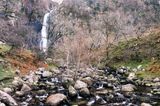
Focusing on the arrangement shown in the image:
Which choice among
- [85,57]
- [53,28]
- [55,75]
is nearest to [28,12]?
[53,28]

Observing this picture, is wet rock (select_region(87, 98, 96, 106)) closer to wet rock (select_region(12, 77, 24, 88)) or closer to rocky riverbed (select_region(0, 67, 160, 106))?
rocky riverbed (select_region(0, 67, 160, 106))

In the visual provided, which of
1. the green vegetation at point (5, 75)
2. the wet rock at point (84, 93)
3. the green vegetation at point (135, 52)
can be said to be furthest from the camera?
the green vegetation at point (135, 52)

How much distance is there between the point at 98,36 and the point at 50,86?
84540 mm

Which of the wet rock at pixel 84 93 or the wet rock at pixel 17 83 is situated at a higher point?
the wet rock at pixel 17 83

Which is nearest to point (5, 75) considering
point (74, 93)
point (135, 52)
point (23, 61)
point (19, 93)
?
point (19, 93)

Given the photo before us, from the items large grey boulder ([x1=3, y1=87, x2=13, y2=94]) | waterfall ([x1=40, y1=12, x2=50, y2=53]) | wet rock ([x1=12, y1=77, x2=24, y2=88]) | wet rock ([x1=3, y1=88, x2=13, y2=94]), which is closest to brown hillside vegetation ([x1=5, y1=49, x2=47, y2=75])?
wet rock ([x1=12, y1=77, x2=24, y2=88])

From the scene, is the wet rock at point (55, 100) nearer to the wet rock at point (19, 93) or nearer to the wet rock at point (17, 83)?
the wet rock at point (19, 93)

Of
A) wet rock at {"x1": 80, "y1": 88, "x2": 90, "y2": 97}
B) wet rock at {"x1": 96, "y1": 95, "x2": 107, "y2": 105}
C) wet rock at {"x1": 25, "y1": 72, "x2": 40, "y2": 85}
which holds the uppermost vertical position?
wet rock at {"x1": 25, "y1": 72, "x2": 40, "y2": 85}

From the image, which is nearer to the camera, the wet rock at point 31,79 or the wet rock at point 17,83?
the wet rock at point 17,83

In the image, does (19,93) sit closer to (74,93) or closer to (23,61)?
(74,93)

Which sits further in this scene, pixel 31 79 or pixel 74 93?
pixel 31 79

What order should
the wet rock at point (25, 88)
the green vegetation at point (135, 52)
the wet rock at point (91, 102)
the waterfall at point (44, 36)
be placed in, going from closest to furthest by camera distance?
the wet rock at point (91, 102), the wet rock at point (25, 88), the green vegetation at point (135, 52), the waterfall at point (44, 36)

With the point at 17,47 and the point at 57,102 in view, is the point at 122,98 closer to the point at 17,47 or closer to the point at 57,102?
the point at 57,102

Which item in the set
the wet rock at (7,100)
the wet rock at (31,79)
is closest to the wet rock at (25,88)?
the wet rock at (31,79)
